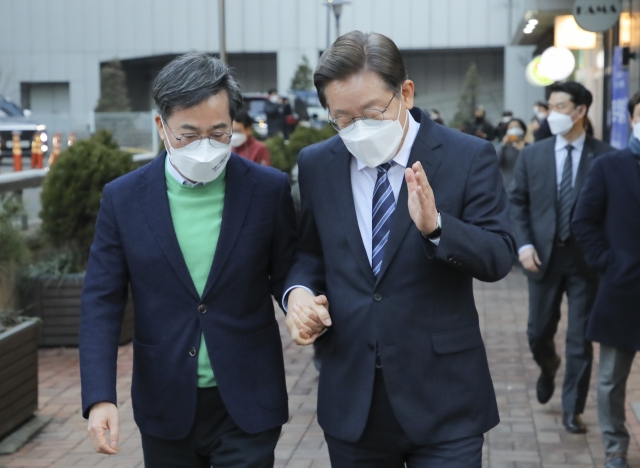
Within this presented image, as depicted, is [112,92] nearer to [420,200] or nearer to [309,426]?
[309,426]

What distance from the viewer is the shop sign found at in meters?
10.9

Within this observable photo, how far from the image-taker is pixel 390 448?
3020mm

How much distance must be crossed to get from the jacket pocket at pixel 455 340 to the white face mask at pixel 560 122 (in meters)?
3.48

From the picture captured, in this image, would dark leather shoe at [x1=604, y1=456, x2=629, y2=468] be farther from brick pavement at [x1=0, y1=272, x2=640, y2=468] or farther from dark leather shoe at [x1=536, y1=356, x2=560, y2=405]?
dark leather shoe at [x1=536, y1=356, x2=560, y2=405]

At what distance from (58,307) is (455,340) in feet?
19.4

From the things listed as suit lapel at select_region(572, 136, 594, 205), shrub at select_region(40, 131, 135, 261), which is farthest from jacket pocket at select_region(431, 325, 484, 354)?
shrub at select_region(40, 131, 135, 261)

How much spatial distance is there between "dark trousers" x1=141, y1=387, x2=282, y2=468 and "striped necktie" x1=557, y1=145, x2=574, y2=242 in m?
3.40

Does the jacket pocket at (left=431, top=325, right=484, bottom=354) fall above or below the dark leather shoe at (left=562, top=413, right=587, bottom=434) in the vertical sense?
above

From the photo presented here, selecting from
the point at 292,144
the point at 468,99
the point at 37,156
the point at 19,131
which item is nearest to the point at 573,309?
the point at 292,144

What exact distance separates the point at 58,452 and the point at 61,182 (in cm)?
321

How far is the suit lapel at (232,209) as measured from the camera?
3.06 meters

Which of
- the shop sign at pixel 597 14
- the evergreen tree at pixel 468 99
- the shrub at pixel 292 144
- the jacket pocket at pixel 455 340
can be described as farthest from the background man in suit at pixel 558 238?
the evergreen tree at pixel 468 99

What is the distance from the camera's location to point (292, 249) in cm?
324

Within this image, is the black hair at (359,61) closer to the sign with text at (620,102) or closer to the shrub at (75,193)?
the shrub at (75,193)
